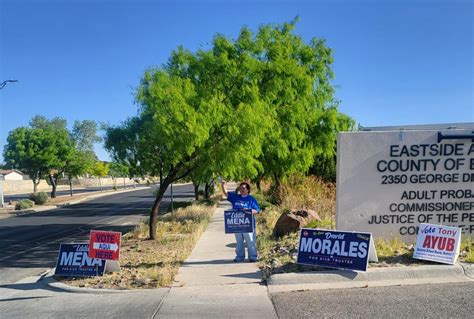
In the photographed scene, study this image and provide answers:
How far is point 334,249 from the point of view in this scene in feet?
24.6

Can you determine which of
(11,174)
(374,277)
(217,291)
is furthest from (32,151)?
(11,174)

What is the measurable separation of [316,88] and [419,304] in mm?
14776

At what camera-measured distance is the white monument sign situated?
8.83m

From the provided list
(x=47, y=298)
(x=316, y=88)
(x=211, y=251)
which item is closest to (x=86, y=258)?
(x=47, y=298)

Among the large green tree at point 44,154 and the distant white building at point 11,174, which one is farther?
the distant white building at point 11,174

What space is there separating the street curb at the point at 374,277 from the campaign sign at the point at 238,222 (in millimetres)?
1711

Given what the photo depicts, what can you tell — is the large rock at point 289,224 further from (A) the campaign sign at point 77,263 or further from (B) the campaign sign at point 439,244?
(A) the campaign sign at point 77,263

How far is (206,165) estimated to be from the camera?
10.8 m

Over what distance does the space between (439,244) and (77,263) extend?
6418mm

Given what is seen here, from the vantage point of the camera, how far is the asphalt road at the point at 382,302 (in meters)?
5.52

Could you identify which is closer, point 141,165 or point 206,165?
point 206,165

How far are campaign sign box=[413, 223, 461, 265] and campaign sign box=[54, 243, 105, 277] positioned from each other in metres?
5.63

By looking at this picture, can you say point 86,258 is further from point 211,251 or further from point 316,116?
point 316,116

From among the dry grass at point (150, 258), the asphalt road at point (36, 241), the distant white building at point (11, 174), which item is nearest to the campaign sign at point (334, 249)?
the dry grass at point (150, 258)
